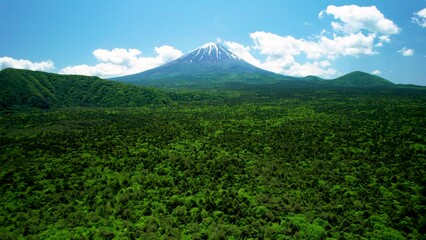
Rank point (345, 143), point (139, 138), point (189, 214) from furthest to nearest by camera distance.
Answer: point (139, 138), point (345, 143), point (189, 214)

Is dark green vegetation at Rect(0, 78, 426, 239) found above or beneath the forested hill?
beneath

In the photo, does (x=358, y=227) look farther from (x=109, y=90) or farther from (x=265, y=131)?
(x=109, y=90)

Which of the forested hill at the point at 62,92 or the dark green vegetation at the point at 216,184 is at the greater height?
the forested hill at the point at 62,92

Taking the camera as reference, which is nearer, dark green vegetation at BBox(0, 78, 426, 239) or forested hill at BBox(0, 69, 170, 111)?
dark green vegetation at BBox(0, 78, 426, 239)

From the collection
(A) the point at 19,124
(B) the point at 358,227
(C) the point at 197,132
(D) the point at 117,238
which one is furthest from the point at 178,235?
(A) the point at 19,124
